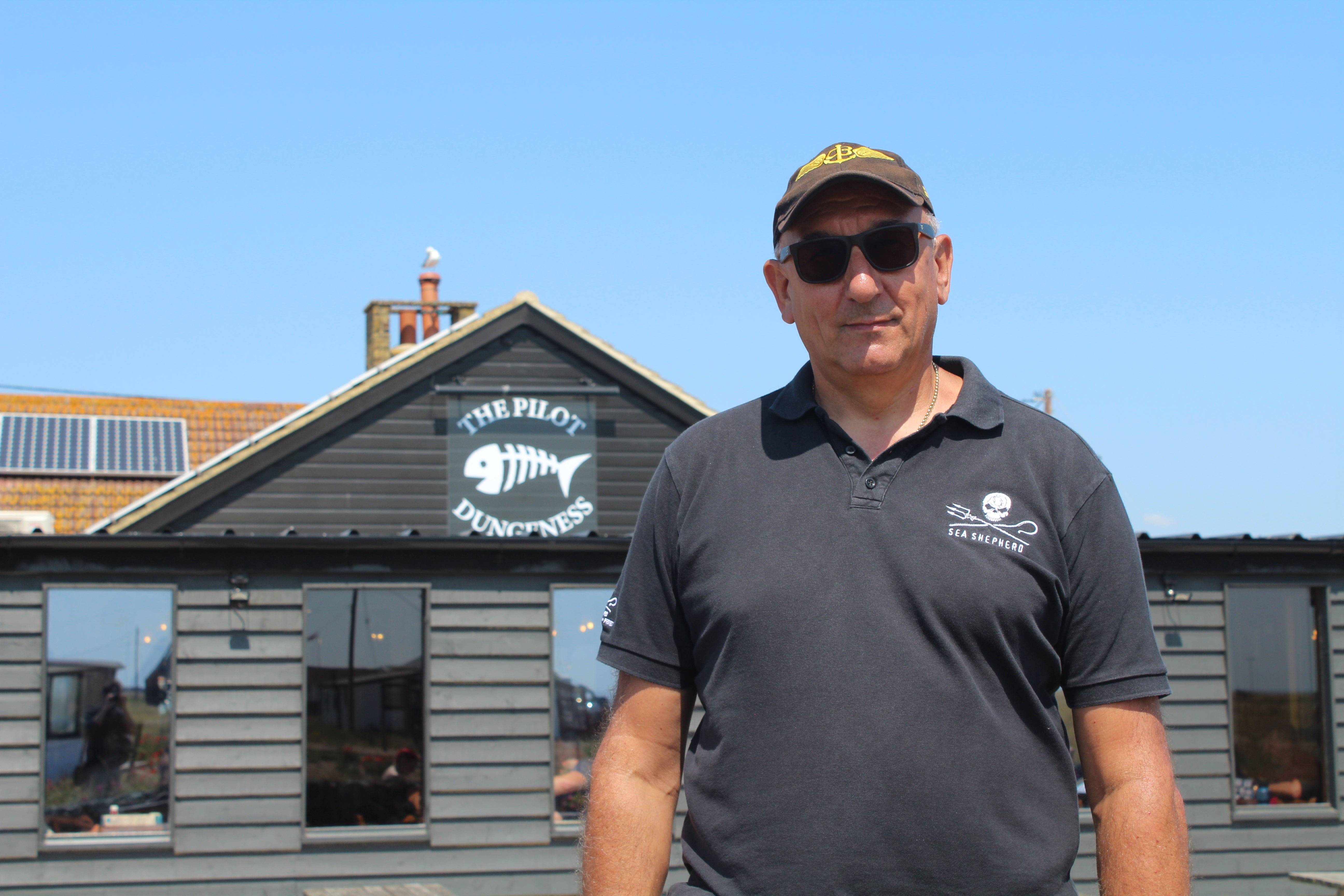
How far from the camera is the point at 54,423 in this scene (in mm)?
16641

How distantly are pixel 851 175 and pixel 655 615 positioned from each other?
0.72 metres

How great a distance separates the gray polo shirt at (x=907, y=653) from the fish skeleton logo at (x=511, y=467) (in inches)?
414

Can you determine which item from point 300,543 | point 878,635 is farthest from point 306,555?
point 878,635

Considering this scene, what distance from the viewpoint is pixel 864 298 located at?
1978 mm

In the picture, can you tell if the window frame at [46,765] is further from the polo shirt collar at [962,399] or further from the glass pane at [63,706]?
the polo shirt collar at [962,399]

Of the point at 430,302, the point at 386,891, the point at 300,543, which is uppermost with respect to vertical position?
the point at 430,302

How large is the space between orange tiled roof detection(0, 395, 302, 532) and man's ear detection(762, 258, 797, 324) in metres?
14.3

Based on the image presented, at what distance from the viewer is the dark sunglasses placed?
6.59 ft

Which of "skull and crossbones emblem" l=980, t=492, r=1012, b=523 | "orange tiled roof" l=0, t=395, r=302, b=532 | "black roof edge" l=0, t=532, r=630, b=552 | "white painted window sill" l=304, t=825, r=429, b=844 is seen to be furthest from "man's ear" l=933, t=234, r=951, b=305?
"orange tiled roof" l=0, t=395, r=302, b=532

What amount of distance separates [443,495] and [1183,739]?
21.7 feet

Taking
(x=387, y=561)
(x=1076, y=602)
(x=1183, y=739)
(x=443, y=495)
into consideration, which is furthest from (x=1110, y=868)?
(x=443, y=495)

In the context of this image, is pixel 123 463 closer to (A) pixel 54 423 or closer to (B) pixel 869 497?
(A) pixel 54 423

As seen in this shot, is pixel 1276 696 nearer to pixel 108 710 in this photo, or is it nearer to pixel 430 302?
pixel 108 710

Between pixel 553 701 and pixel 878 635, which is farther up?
pixel 878 635
